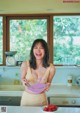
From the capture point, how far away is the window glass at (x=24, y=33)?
13.1ft

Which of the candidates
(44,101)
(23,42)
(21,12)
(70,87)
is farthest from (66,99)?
(21,12)

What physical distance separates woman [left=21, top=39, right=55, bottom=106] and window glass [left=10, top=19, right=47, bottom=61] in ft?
5.53

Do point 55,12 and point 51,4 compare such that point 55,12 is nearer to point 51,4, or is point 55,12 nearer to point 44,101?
point 51,4

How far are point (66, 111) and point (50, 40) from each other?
2.10 m

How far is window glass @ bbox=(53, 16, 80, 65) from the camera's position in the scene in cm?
393

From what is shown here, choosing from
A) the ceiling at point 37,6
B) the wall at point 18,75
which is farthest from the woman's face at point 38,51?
the wall at point 18,75

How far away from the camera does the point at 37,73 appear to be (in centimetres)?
229

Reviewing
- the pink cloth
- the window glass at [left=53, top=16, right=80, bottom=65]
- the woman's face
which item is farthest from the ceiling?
the pink cloth

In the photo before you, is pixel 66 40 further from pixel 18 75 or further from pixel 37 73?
pixel 37 73

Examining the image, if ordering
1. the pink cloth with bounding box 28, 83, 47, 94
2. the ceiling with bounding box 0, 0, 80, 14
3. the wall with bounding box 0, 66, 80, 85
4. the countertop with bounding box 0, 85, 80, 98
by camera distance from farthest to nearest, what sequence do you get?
1. the wall with bounding box 0, 66, 80, 85
2. the ceiling with bounding box 0, 0, 80, 14
3. the countertop with bounding box 0, 85, 80, 98
4. the pink cloth with bounding box 28, 83, 47, 94

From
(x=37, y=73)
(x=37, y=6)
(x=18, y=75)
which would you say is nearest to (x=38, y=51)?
(x=37, y=73)

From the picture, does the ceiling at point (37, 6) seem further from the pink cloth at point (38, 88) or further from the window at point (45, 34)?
the pink cloth at point (38, 88)

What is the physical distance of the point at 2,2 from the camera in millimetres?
3568

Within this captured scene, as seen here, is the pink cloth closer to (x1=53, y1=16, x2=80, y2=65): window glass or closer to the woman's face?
the woman's face
